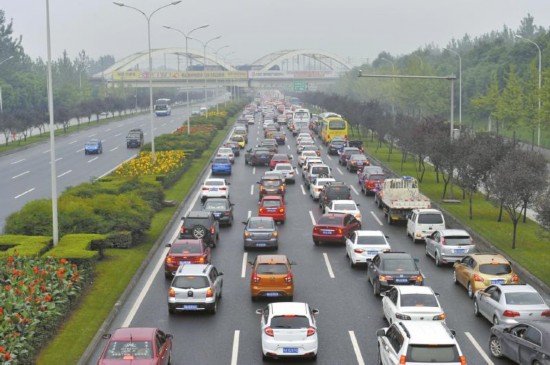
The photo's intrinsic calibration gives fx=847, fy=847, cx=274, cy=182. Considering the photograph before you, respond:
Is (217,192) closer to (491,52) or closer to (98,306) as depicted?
(98,306)

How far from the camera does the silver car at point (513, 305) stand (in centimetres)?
2248

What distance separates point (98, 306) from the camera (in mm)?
25922

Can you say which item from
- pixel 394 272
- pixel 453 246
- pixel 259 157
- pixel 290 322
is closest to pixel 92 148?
pixel 259 157

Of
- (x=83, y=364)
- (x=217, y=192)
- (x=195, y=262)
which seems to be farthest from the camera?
(x=217, y=192)

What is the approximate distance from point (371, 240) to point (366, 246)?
393 mm

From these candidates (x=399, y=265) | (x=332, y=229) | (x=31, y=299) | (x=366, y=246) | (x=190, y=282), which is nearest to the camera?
(x=31, y=299)

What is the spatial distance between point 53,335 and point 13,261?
5.90 m

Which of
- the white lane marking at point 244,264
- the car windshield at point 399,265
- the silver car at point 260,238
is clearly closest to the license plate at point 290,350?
the car windshield at point 399,265

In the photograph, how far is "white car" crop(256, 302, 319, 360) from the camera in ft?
67.3

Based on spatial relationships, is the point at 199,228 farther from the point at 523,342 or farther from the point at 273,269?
the point at 523,342

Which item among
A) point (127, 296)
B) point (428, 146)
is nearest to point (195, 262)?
point (127, 296)

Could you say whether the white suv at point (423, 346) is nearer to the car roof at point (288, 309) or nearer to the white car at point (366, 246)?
the car roof at point (288, 309)

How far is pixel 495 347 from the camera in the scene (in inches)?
832

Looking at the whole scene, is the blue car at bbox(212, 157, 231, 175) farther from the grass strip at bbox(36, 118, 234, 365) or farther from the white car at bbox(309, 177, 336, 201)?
the grass strip at bbox(36, 118, 234, 365)
